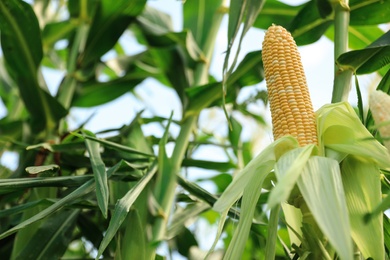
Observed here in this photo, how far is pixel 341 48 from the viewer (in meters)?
1.23

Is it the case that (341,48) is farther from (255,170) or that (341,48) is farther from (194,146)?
(194,146)

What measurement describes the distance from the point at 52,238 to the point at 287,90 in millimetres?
686

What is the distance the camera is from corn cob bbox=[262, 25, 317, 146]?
38.5 inches

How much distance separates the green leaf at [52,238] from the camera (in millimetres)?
1333

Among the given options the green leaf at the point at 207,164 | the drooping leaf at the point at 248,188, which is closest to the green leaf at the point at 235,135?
the green leaf at the point at 207,164

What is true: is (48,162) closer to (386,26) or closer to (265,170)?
(265,170)

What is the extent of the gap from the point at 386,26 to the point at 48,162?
100 centimetres

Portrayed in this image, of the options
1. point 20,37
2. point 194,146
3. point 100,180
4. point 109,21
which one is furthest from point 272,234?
point 109,21

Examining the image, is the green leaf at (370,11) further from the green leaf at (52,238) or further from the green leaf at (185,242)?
the green leaf at (52,238)

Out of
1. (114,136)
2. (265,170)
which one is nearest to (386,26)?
(114,136)

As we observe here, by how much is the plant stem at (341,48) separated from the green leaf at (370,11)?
123mm

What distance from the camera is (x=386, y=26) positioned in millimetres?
1664

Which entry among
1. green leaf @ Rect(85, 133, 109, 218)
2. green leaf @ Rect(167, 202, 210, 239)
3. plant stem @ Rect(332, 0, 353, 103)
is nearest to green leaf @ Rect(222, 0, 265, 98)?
plant stem @ Rect(332, 0, 353, 103)

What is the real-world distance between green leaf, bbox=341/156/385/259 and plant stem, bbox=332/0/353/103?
24 centimetres
